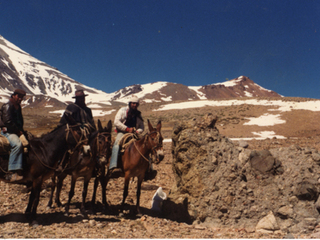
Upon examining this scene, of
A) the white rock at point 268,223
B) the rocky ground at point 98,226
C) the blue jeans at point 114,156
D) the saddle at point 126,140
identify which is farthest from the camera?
the saddle at point 126,140

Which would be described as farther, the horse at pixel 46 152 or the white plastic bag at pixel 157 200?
the white plastic bag at pixel 157 200

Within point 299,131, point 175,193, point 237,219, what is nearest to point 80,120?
point 175,193

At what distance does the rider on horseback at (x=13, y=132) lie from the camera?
19.2ft

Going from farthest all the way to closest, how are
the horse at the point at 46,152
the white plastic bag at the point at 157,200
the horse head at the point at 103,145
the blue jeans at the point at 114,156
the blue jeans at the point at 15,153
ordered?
the white plastic bag at the point at 157,200
the blue jeans at the point at 114,156
the horse head at the point at 103,145
the horse at the point at 46,152
the blue jeans at the point at 15,153

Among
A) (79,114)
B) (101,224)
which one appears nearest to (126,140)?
(79,114)

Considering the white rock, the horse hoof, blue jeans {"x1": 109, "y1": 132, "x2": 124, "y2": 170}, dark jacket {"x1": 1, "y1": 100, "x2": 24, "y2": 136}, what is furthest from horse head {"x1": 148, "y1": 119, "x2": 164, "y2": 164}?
dark jacket {"x1": 1, "y1": 100, "x2": 24, "y2": 136}

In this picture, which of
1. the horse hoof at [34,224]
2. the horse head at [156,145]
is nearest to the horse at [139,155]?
the horse head at [156,145]

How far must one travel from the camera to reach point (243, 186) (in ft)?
22.0

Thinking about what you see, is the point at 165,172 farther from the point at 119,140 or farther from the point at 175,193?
the point at 119,140

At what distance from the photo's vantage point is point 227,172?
702 centimetres

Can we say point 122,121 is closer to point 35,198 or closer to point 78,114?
point 78,114

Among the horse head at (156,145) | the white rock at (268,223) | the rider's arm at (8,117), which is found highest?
the rider's arm at (8,117)

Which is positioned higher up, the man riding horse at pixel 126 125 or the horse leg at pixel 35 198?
the man riding horse at pixel 126 125

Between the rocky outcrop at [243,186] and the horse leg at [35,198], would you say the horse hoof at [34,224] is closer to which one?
the horse leg at [35,198]
